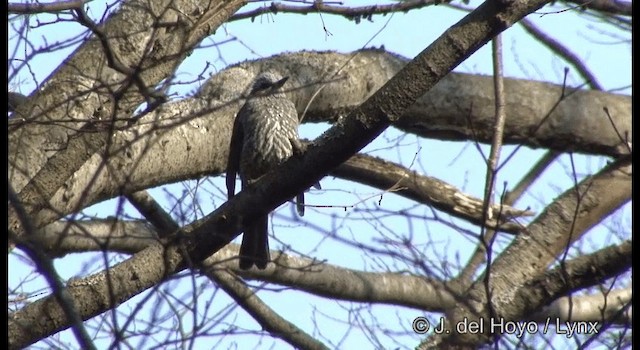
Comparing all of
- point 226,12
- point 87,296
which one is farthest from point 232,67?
point 87,296

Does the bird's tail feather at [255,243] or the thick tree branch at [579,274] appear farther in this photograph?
the bird's tail feather at [255,243]

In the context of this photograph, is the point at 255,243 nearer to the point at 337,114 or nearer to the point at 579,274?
the point at 337,114

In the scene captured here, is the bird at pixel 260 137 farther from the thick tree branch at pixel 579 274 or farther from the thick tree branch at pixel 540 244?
the thick tree branch at pixel 579 274

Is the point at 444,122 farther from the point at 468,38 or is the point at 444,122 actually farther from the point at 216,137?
the point at 468,38

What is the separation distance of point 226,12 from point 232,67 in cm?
163

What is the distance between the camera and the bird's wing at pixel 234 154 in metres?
5.27

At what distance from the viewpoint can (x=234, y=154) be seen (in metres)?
5.31

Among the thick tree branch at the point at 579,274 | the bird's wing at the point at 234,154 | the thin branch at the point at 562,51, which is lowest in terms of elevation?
the thick tree branch at the point at 579,274

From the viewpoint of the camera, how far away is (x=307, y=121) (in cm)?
607

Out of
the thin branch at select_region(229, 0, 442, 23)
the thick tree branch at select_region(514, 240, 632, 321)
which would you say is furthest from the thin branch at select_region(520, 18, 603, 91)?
the thick tree branch at select_region(514, 240, 632, 321)

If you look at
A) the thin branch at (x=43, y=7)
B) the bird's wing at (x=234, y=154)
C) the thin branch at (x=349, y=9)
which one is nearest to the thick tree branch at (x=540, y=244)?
the thin branch at (x=349, y=9)

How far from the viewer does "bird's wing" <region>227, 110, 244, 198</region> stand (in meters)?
5.27

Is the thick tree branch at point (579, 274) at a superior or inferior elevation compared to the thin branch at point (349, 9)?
inferior

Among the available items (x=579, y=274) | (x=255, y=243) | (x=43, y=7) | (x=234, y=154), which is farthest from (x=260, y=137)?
(x=43, y=7)
